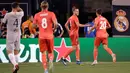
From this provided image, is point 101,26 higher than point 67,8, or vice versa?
point 67,8

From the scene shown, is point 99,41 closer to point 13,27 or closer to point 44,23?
point 44,23

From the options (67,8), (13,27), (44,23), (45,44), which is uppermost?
(44,23)

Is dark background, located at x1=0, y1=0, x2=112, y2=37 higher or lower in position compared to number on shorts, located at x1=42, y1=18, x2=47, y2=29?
lower

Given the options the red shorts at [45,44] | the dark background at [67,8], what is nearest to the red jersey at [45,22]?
the red shorts at [45,44]

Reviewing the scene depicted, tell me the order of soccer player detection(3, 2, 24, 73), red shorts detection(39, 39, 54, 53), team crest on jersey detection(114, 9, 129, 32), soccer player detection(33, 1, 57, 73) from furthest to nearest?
team crest on jersey detection(114, 9, 129, 32), soccer player detection(3, 2, 24, 73), red shorts detection(39, 39, 54, 53), soccer player detection(33, 1, 57, 73)

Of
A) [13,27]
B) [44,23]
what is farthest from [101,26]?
[13,27]

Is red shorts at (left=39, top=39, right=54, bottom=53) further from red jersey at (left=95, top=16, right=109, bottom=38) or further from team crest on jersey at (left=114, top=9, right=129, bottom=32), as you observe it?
team crest on jersey at (left=114, top=9, right=129, bottom=32)

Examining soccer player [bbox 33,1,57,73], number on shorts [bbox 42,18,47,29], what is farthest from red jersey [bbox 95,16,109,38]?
number on shorts [bbox 42,18,47,29]

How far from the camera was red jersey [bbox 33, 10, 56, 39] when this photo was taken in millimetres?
14312

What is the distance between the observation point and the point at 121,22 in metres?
24.5

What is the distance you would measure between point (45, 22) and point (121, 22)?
10.7 meters

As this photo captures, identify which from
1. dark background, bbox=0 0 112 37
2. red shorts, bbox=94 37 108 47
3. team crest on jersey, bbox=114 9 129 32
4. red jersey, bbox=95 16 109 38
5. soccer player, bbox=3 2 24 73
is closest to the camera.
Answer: soccer player, bbox=3 2 24 73

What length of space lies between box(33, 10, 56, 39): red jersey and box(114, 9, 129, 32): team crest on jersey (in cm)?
1043

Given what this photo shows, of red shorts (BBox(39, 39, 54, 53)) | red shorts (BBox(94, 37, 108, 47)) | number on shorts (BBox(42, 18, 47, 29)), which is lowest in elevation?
red shorts (BBox(94, 37, 108, 47))
